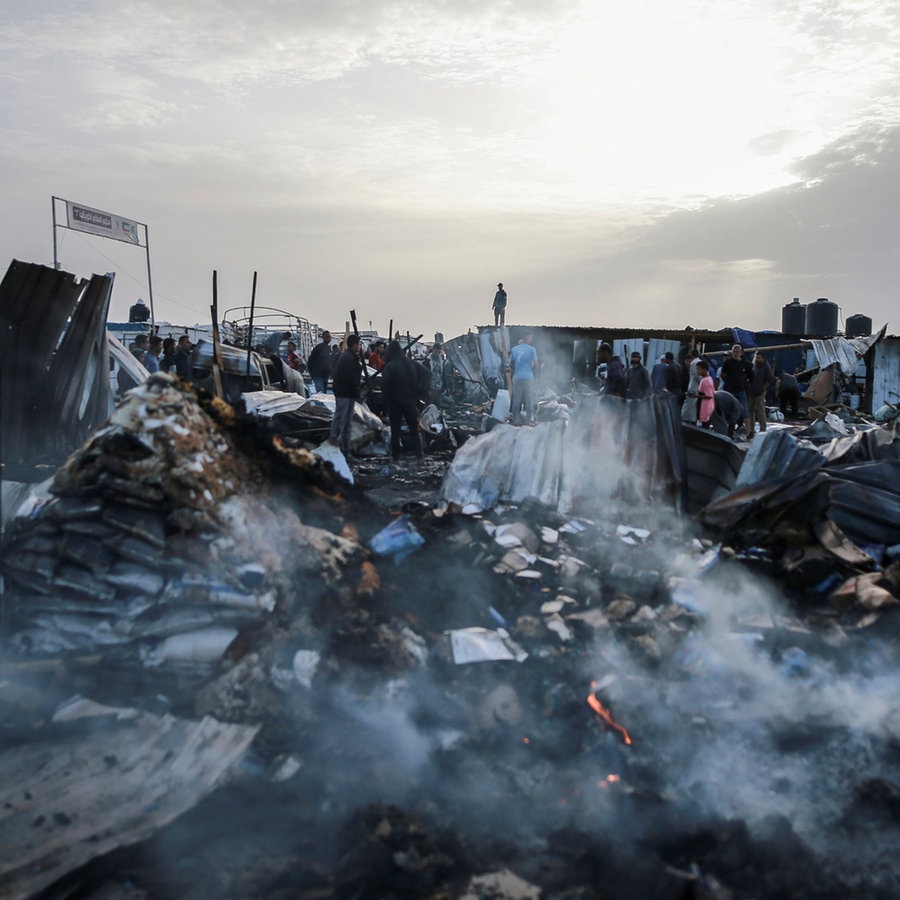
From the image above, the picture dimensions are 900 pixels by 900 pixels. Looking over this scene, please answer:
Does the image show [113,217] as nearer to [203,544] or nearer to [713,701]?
[203,544]

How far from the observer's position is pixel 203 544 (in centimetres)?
362

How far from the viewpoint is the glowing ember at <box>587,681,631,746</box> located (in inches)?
125

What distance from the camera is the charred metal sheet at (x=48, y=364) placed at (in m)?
4.73

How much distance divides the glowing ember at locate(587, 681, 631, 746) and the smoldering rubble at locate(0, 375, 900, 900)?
0.06 ft

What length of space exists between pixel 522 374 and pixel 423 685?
763 cm

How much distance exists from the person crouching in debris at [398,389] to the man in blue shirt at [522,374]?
1.94 m

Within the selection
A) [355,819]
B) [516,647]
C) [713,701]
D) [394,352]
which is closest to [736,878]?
[713,701]

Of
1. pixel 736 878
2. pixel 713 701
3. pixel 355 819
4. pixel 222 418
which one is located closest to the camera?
pixel 736 878

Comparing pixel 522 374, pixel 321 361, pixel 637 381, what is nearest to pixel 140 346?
pixel 321 361

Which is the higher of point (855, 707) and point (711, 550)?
point (711, 550)

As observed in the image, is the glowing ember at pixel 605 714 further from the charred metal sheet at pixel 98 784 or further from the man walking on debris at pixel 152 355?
the man walking on debris at pixel 152 355

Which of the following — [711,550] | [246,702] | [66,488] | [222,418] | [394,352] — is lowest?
[246,702]

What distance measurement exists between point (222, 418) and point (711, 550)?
366 cm

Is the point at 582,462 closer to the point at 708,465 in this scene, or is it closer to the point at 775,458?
the point at 708,465
